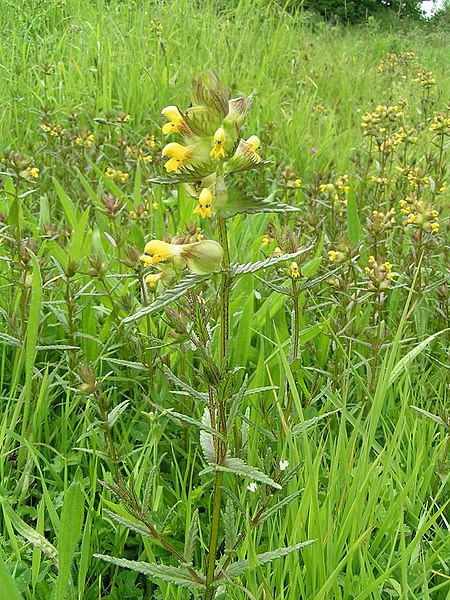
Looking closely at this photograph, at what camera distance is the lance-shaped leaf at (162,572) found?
0.94 m

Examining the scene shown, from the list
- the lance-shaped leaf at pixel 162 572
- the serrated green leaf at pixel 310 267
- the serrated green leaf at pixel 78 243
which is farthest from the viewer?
the serrated green leaf at pixel 78 243

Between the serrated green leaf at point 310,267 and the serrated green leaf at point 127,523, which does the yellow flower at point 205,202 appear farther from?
the serrated green leaf at point 310,267

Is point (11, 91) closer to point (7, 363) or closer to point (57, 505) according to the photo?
point (7, 363)

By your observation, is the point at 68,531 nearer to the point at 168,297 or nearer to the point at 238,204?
the point at 168,297

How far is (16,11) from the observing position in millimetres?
4918

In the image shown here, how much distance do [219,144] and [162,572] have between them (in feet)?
2.16

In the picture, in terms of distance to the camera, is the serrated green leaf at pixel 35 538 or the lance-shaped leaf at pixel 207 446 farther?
the serrated green leaf at pixel 35 538

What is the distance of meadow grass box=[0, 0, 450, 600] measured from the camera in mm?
1211

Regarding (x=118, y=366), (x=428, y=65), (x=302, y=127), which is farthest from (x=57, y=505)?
(x=428, y=65)

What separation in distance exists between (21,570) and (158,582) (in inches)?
10.3

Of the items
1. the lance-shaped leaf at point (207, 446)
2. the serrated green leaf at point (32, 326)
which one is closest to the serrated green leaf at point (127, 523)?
the lance-shaped leaf at point (207, 446)

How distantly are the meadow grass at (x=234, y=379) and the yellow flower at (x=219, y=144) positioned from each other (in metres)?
0.22

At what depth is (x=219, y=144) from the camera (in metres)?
0.88

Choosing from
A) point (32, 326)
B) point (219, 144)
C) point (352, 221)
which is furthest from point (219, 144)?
point (352, 221)
